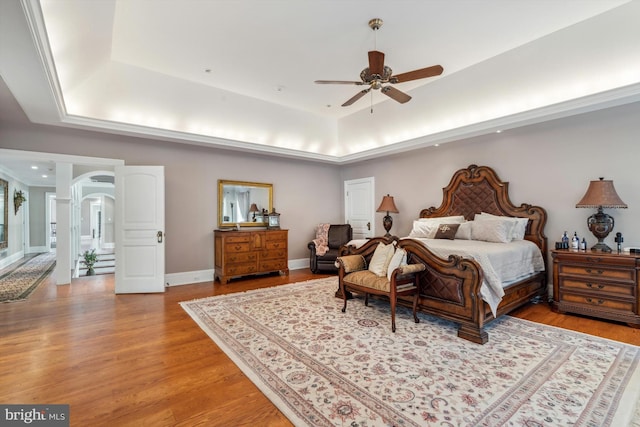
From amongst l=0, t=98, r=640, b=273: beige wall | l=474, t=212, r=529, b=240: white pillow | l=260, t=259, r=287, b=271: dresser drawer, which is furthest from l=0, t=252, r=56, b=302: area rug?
l=474, t=212, r=529, b=240: white pillow

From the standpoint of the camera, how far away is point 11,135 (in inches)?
175

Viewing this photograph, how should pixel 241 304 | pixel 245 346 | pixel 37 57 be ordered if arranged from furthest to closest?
pixel 241 304 → pixel 245 346 → pixel 37 57

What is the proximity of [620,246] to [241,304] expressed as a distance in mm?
5002

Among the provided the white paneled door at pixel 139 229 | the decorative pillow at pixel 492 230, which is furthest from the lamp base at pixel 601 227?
the white paneled door at pixel 139 229

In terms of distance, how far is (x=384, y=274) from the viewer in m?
3.57

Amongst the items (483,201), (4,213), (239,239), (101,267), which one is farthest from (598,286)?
(4,213)

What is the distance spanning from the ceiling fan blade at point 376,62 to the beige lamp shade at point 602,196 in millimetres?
3031

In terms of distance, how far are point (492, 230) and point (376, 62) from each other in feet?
9.58

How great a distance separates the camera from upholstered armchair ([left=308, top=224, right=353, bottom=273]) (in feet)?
20.8

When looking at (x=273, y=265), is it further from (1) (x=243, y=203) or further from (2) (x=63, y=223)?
(2) (x=63, y=223)

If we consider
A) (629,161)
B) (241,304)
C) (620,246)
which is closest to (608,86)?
(629,161)

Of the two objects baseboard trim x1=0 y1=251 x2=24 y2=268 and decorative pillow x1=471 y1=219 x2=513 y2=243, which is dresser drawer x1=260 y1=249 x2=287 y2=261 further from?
baseboard trim x1=0 y1=251 x2=24 y2=268

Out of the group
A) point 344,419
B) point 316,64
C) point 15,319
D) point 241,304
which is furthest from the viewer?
point 316,64

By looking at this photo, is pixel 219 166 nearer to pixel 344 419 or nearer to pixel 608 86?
pixel 344 419
